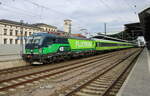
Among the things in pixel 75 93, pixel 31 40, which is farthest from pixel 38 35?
pixel 75 93

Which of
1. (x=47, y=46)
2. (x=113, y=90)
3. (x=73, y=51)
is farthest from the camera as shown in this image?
(x=73, y=51)

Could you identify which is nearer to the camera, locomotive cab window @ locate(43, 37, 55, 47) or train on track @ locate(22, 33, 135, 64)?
train on track @ locate(22, 33, 135, 64)

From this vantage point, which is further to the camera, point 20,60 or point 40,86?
point 20,60

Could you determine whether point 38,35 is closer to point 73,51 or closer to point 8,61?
point 8,61

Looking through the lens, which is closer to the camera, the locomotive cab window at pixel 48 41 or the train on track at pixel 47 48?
the train on track at pixel 47 48

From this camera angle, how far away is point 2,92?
693cm

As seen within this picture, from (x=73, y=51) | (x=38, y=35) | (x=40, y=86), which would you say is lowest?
(x=40, y=86)

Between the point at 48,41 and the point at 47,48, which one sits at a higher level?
the point at 48,41

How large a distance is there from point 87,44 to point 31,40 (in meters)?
12.0

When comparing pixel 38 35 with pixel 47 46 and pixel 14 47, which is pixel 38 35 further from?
pixel 14 47

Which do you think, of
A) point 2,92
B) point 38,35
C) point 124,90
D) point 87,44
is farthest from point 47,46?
point 87,44

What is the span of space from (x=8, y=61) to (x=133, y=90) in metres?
12.1

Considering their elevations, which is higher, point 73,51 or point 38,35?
point 38,35

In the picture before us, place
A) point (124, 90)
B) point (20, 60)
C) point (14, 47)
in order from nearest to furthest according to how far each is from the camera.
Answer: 1. point (124, 90)
2. point (20, 60)
3. point (14, 47)
